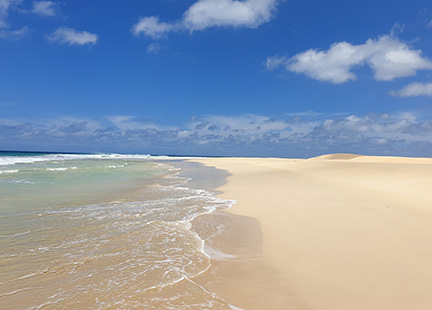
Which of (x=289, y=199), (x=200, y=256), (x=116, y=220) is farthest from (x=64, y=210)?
(x=289, y=199)

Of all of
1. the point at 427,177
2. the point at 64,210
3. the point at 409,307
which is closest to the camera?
the point at 409,307

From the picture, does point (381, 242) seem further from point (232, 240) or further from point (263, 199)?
point (263, 199)

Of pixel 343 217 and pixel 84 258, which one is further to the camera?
pixel 343 217

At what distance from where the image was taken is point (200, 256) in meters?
4.71

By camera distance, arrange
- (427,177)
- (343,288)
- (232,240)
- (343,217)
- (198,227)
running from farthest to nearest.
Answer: (427,177), (343,217), (198,227), (232,240), (343,288)

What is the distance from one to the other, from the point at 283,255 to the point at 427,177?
11850 mm

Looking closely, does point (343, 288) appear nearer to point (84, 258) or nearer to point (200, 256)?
point (200, 256)

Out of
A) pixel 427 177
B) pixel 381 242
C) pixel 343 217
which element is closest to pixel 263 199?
pixel 343 217

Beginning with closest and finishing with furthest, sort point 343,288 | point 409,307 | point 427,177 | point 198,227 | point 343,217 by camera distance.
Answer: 1. point 409,307
2. point 343,288
3. point 198,227
4. point 343,217
5. point 427,177

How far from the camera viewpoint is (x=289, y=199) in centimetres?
991

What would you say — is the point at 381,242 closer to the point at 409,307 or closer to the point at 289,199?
the point at 409,307

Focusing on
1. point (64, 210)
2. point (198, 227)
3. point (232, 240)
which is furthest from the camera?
point (64, 210)

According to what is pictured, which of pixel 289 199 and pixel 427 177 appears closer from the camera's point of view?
pixel 289 199

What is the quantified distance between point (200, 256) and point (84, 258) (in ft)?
6.44
